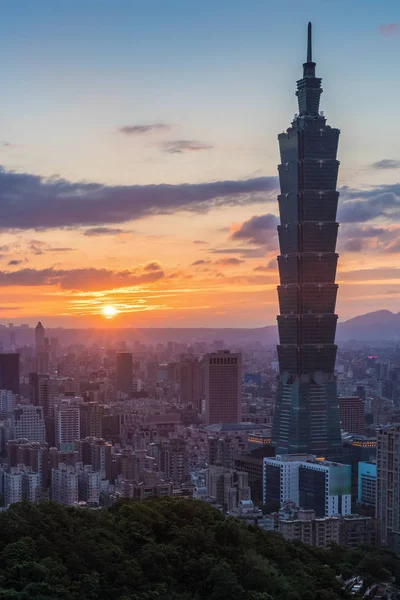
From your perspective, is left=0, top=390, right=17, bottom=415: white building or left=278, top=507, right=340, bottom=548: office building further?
left=0, top=390, right=17, bottom=415: white building

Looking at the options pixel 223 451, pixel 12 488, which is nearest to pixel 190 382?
pixel 223 451

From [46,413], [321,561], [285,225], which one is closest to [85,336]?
[46,413]

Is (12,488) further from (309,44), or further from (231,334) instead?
(231,334)

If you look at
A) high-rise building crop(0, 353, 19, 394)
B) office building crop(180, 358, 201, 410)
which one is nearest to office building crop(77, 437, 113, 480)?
high-rise building crop(0, 353, 19, 394)

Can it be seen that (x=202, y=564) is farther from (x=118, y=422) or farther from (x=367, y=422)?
(x=367, y=422)

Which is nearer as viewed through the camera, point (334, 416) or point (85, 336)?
point (334, 416)

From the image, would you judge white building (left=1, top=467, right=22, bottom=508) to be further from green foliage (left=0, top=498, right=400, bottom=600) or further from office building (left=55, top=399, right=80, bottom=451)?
green foliage (left=0, top=498, right=400, bottom=600)
